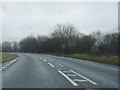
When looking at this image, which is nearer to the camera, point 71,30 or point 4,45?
point 71,30

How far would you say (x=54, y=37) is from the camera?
9419 cm

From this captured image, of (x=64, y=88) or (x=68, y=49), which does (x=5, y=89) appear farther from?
(x=68, y=49)

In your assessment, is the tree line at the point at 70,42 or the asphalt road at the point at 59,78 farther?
the tree line at the point at 70,42

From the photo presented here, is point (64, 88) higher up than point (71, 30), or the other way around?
point (71, 30)

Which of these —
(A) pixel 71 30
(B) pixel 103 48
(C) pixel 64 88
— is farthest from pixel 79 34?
(C) pixel 64 88

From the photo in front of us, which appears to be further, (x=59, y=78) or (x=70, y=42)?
(x=70, y=42)

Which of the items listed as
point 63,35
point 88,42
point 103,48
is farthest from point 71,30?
point 103,48

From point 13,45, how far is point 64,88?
526 feet

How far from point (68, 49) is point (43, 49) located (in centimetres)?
2811

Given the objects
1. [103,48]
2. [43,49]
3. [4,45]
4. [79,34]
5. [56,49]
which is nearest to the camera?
[103,48]

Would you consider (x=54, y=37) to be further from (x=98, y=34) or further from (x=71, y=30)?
(x=98, y=34)

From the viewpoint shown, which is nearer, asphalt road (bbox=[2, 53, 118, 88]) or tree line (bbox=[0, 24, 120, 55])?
asphalt road (bbox=[2, 53, 118, 88])

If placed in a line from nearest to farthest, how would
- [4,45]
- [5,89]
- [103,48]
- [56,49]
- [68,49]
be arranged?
[5,89] → [103,48] → [68,49] → [56,49] → [4,45]

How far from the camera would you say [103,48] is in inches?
2047
